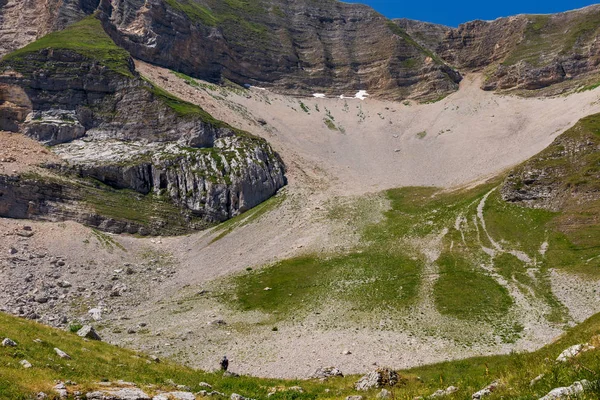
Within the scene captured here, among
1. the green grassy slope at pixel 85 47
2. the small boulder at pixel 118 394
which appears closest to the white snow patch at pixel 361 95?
the green grassy slope at pixel 85 47

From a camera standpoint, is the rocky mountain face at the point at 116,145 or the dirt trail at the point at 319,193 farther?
the rocky mountain face at the point at 116,145

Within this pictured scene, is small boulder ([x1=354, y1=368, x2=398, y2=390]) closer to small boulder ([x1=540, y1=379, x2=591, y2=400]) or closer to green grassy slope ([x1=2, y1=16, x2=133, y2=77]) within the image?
small boulder ([x1=540, y1=379, x2=591, y2=400])

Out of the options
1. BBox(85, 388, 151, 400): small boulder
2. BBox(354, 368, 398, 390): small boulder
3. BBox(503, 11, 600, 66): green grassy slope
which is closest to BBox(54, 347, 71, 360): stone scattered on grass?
BBox(85, 388, 151, 400): small boulder

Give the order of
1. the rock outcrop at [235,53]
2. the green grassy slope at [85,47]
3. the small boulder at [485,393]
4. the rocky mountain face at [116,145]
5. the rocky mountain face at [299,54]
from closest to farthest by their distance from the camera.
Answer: the small boulder at [485,393] < the rocky mountain face at [116,145] < the green grassy slope at [85,47] < the rocky mountain face at [299,54] < the rock outcrop at [235,53]

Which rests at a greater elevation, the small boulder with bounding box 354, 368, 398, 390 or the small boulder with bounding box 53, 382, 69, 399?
the small boulder with bounding box 53, 382, 69, 399

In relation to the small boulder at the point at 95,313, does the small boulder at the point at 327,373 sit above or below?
above

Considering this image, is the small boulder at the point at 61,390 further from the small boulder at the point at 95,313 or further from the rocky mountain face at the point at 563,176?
the rocky mountain face at the point at 563,176

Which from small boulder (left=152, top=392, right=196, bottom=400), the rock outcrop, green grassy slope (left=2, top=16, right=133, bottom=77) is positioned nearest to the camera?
small boulder (left=152, top=392, right=196, bottom=400)

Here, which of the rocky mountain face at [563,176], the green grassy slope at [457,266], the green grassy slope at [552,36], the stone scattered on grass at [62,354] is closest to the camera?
the stone scattered on grass at [62,354]

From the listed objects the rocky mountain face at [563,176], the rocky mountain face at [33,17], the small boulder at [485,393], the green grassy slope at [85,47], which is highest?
the rocky mountain face at [33,17]
